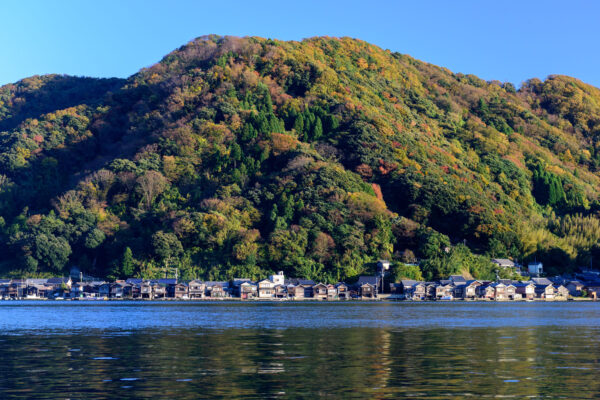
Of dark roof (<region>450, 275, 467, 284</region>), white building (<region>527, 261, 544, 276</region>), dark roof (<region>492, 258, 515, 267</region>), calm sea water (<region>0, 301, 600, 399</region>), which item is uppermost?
dark roof (<region>492, 258, 515, 267</region>)

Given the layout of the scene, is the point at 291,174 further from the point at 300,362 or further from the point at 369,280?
the point at 300,362

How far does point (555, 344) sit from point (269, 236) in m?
70.4

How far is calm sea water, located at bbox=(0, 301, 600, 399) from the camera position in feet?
66.6

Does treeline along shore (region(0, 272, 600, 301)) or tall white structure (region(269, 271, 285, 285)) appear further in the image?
tall white structure (region(269, 271, 285, 285))

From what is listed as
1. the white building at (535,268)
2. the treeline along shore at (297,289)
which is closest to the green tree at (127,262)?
the treeline along shore at (297,289)

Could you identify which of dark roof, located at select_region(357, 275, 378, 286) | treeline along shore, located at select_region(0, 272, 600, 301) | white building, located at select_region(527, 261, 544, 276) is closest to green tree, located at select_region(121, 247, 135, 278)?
treeline along shore, located at select_region(0, 272, 600, 301)

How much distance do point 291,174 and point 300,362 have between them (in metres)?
88.9

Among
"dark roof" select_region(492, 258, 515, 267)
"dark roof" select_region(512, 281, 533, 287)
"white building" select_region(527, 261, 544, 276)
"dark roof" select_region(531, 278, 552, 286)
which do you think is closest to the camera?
"dark roof" select_region(512, 281, 533, 287)

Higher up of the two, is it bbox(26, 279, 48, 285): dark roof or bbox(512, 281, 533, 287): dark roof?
bbox(26, 279, 48, 285): dark roof

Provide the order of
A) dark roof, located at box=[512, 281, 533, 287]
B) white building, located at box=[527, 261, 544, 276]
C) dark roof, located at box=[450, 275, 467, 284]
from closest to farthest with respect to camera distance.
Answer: dark roof, located at box=[450, 275, 467, 284] < dark roof, located at box=[512, 281, 533, 287] < white building, located at box=[527, 261, 544, 276]

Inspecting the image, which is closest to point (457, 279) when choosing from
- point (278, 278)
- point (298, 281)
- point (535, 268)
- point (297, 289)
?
point (535, 268)

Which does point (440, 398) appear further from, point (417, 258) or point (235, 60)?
point (235, 60)

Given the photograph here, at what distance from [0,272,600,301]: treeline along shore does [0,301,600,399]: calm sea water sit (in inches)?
2142

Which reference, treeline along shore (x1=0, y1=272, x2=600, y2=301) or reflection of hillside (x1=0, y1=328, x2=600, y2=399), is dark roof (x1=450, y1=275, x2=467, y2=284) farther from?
reflection of hillside (x1=0, y1=328, x2=600, y2=399)
